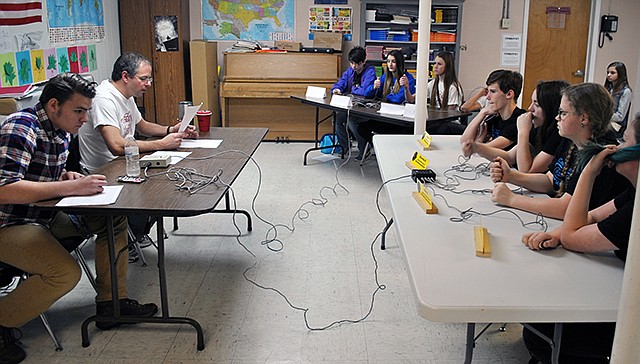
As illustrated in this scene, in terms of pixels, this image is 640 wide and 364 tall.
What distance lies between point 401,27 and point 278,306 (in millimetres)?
5116

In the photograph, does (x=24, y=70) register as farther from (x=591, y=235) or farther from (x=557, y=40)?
(x=557, y=40)

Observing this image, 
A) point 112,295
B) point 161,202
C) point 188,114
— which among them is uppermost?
point 188,114

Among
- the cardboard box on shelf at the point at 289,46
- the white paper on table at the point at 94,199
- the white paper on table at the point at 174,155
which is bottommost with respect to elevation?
the white paper on table at the point at 94,199

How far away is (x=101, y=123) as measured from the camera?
10.6 feet

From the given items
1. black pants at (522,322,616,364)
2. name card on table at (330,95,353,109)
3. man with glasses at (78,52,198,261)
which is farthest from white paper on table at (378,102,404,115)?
black pants at (522,322,616,364)

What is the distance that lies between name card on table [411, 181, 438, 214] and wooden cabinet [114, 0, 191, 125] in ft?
17.1

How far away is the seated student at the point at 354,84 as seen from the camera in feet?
20.2

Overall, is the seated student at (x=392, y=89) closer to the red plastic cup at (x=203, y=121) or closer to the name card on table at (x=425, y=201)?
the red plastic cup at (x=203, y=121)

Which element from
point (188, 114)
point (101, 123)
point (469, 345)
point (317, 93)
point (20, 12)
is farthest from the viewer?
point (317, 93)

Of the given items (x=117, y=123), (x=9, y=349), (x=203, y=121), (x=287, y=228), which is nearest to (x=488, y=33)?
(x=287, y=228)

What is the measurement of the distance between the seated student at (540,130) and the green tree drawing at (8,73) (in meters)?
3.48

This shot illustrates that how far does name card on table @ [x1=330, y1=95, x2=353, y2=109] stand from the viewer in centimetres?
557

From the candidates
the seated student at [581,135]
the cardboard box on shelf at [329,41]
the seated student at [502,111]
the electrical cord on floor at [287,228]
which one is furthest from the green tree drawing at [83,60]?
the seated student at [581,135]

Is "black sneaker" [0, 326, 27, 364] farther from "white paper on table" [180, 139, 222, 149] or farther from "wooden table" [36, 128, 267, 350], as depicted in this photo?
"white paper on table" [180, 139, 222, 149]
